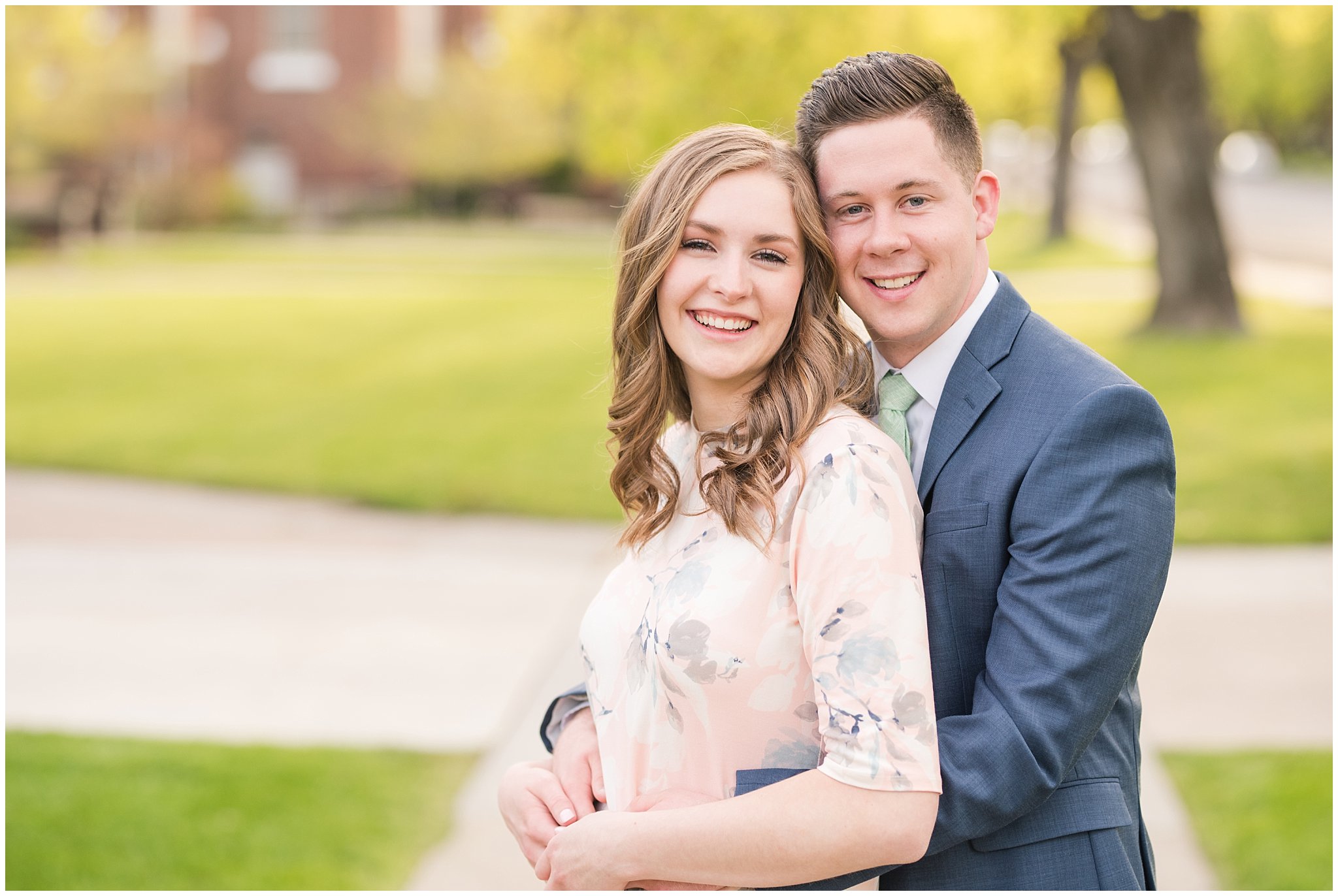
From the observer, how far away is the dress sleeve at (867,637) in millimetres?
1961

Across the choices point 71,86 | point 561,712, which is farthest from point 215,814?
point 71,86

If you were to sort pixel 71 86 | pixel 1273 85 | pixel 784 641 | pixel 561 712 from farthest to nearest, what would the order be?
pixel 1273 85 → pixel 71 86 → pixel 561 712 → pixel 784 641

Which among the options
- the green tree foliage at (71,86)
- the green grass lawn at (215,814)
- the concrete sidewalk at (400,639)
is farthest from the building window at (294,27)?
the green grass lawn at (215,814)

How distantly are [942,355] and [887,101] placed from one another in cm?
46

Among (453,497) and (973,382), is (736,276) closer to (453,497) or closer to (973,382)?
(973,382)

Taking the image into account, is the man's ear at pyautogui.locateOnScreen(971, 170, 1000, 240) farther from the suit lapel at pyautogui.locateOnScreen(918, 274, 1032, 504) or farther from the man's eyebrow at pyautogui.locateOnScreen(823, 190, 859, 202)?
the man's eyebrow at pyautogui.locateOnScreen(823, 190, 859, 202)

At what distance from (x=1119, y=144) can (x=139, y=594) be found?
290 ft

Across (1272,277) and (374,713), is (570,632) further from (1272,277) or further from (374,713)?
(1272,277)

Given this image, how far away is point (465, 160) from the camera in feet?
143

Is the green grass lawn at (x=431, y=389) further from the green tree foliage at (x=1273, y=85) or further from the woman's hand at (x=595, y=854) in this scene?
the green tree foliage at (x=1273, y=85)

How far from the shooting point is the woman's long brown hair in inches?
86.8

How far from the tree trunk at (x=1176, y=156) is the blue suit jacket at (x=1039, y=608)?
13.2 metres

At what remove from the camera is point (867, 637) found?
197 cm

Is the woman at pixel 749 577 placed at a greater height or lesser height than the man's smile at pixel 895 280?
lesser
